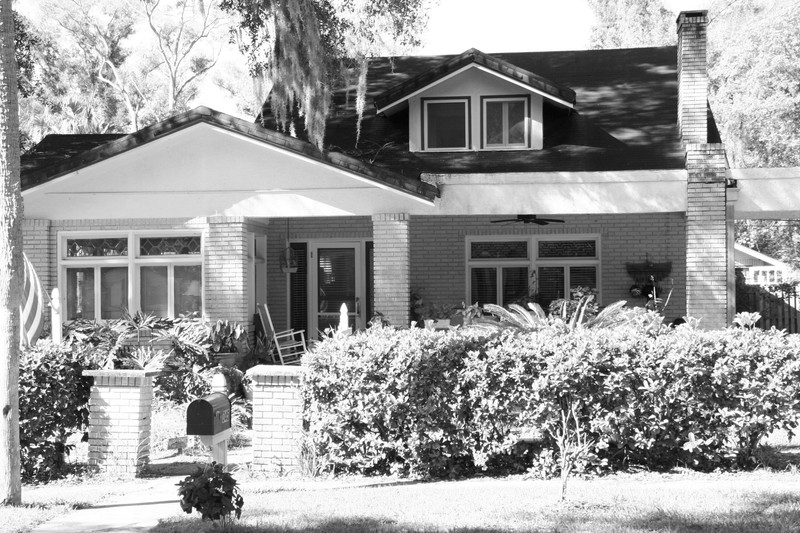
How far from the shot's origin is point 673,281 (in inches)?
665

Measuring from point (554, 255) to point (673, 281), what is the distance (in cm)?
218

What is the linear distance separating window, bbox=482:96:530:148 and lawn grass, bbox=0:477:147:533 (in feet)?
32.6

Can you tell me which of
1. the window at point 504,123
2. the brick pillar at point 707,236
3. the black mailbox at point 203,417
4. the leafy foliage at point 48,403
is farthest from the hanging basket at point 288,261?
the black mailbox at point 203,417

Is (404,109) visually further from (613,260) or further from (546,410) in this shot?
(546,410)

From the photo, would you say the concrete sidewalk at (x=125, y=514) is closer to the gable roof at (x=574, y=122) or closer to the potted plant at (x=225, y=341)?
the potted plant at (x=225, y=341)

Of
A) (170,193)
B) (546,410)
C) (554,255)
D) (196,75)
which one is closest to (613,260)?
(554,255)

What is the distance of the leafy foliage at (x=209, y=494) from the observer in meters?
6.28

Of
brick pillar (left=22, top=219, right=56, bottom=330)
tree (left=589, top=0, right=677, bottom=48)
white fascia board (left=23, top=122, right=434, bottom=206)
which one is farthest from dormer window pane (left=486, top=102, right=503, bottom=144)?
tree (left=589, top=0, right=677, bottom=48)

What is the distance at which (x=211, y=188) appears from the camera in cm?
1445

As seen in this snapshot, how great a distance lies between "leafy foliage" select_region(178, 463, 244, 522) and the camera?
628cm

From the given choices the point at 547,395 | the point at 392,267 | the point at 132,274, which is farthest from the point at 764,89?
the point at 547,395

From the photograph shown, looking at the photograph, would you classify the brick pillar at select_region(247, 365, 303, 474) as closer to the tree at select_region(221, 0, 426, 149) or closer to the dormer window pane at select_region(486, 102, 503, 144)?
the tree at select_region(221, 0, 426, 149)

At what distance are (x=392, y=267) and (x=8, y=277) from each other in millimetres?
7421

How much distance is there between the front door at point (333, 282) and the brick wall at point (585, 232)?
1.14 m
